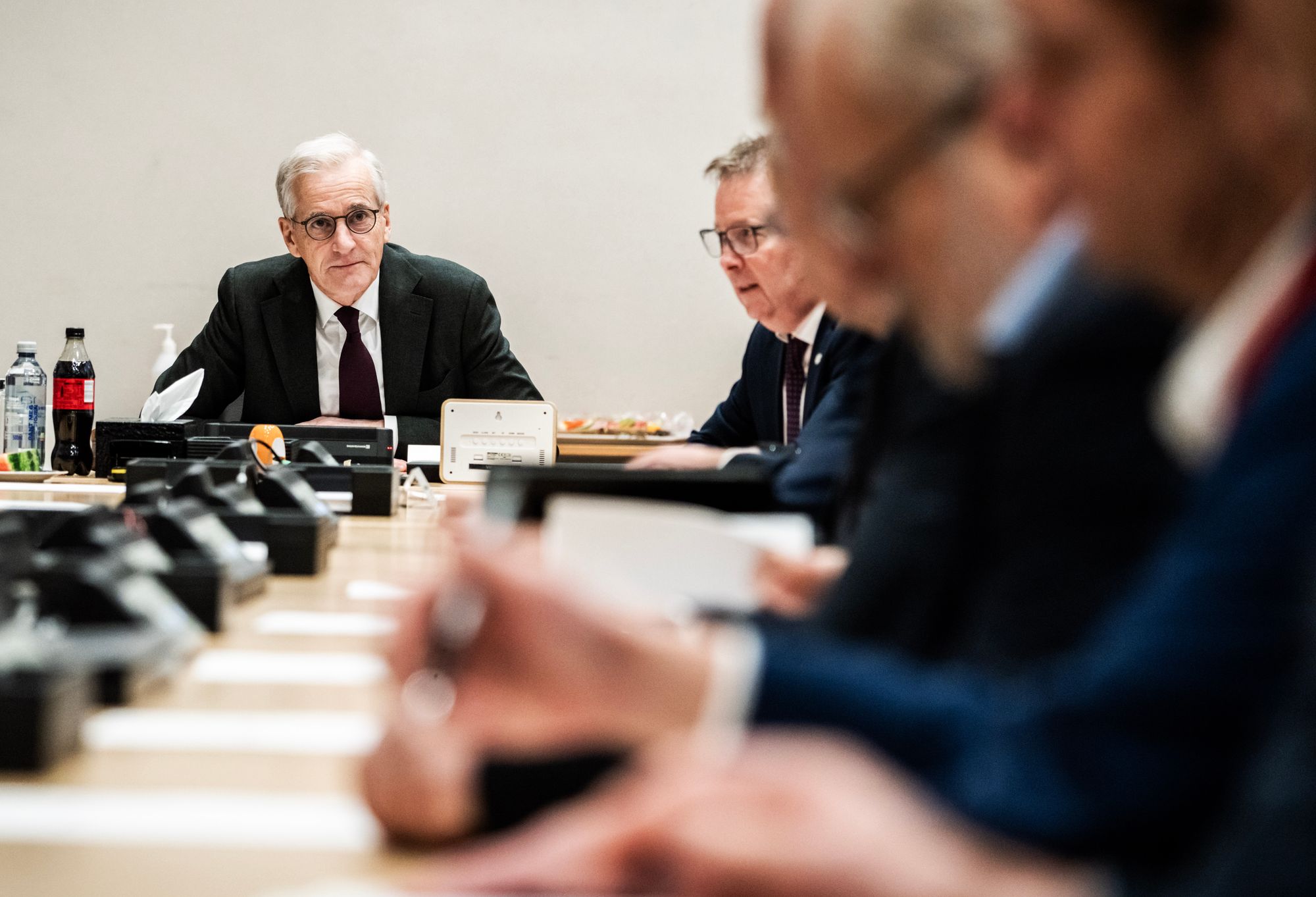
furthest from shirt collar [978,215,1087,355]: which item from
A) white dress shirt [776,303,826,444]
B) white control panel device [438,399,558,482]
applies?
white control panel device [438,399,558,482]

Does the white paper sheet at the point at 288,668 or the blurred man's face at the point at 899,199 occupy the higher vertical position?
the blurred man's face at the point at 899,199

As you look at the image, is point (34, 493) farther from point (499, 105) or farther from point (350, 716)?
point (499, 105)

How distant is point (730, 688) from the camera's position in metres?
0.59

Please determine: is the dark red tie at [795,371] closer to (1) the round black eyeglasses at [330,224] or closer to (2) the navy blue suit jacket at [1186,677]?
(1) the round black eyeglasses at [330,224]

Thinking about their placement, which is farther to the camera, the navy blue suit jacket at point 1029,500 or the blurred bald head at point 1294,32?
the navy blue suit jacket at point 1029,500

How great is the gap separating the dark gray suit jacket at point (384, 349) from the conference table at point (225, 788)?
9.45ft

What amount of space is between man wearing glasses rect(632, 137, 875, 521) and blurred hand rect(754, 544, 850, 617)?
1.74 ft

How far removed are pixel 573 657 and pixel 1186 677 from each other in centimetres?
25

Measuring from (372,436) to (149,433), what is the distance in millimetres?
471

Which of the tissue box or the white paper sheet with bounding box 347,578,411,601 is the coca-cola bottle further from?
the white paper sheet with bounding box 347,578,411,601

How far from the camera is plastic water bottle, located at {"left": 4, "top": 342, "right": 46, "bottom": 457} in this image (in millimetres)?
3295

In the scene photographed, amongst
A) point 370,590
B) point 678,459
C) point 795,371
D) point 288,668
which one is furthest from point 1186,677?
point 795,371

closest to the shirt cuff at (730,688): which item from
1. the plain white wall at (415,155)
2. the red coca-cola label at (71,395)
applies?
the red coca-cola label at (71,395)

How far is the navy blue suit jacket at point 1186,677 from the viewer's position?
47 centimetres
